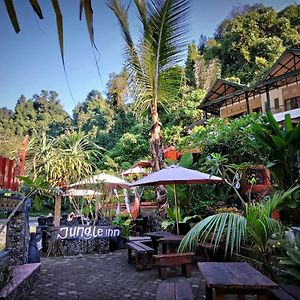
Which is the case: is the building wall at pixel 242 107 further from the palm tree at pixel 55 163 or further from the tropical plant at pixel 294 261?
the tropical plant at pixel 294 261

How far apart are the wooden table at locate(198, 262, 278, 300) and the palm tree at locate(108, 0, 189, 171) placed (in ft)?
16.4

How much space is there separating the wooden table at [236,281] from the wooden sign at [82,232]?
204 inches

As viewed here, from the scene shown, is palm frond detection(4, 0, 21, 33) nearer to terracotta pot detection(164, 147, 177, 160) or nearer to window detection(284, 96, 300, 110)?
terracotta pot detection(164, 147, 177, 160)

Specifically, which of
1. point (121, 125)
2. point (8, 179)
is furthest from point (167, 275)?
point (121, 125)

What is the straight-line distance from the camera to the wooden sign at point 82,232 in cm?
747

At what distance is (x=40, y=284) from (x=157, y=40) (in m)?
5.33

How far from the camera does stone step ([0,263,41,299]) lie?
337cm

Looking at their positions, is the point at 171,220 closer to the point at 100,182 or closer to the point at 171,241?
the point at 171,241

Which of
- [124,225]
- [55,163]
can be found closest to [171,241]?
[124,225]

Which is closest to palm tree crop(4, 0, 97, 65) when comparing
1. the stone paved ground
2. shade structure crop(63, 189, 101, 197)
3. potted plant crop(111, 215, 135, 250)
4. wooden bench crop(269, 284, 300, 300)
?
wooden bench crop(269, 284, 300, 300)

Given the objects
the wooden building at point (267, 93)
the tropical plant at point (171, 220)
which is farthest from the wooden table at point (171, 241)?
the wooden building at point (267, 93)

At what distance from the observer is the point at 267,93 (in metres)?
16.8

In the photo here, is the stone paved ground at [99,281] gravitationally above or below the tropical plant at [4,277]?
below

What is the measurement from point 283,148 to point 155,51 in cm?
382
